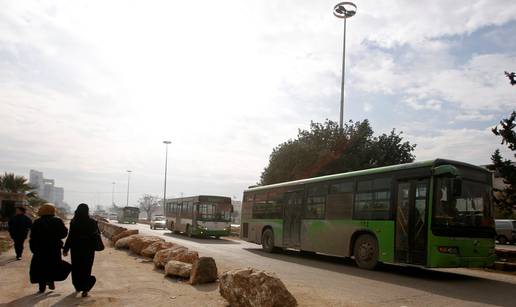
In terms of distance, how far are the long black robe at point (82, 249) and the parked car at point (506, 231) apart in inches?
1258

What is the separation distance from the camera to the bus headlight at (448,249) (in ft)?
38.4

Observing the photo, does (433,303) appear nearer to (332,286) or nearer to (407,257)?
(332,286)

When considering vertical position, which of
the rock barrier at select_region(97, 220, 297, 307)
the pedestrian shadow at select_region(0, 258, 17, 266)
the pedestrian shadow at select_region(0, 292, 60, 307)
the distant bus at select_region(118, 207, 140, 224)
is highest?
the rock barrier at select_region(97, 220, 297, 307)

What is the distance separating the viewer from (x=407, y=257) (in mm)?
12430

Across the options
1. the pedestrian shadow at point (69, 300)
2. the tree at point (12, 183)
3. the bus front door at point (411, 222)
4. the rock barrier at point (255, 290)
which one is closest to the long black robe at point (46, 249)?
the pedestrian shadow at point (69, 300)

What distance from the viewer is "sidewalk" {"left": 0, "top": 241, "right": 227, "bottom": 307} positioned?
810cm

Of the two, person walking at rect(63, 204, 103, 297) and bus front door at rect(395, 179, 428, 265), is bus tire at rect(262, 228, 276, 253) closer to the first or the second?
bus front door at rect(395, 179, 428, 265)

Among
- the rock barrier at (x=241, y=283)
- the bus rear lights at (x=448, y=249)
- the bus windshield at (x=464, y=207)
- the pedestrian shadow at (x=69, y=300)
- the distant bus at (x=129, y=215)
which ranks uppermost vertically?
the bus windshield at (x=464, y=207)

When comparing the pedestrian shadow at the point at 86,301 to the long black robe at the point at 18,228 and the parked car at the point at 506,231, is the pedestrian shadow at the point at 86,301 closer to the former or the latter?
the long black robe at the point at 18,228

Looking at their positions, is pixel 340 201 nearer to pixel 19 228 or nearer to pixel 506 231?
pixel 19 228

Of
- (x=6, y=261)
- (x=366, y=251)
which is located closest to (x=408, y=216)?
(x=366, y=251)

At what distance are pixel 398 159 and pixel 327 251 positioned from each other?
18697mm

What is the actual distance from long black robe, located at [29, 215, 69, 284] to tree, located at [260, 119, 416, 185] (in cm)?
2428

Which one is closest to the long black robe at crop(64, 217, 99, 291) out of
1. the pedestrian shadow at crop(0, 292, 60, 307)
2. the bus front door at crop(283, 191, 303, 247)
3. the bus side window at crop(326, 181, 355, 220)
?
the pedestrian shadow at crop(0, 292, 60, 307)
